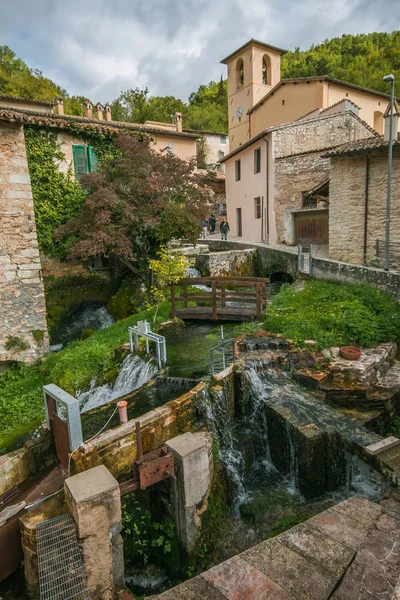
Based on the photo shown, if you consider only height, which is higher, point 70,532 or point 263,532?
point 70,532

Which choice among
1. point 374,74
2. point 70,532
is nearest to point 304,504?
point 70,532

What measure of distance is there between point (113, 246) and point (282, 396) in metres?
8.86

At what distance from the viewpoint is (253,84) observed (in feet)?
110

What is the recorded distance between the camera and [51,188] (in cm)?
1536

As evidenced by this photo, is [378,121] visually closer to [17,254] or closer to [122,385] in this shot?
[17,254]

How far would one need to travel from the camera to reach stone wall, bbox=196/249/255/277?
1923 cm

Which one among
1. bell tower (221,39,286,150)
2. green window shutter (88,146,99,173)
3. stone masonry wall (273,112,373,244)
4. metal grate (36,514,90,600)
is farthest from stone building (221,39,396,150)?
metal grate (36,514,90,600)

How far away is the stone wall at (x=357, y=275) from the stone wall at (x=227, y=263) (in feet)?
16.2

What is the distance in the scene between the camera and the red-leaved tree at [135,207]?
537 inches

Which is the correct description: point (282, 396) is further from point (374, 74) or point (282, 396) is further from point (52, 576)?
point (374, 74)

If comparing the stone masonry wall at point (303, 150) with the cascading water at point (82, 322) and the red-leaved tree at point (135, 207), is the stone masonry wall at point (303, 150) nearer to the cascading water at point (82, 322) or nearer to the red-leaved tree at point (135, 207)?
the red-leaved tree at point (135, 207)

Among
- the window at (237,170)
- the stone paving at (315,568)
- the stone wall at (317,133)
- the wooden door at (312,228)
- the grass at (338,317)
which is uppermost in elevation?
the stone wall at (317,133)

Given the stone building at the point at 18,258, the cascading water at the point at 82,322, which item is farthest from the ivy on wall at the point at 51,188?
the cascading water at the point at 82,322

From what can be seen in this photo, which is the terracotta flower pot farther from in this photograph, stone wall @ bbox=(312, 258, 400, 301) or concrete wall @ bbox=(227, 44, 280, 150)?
concrete wall @ bbox=(227, 44, 280, 150)
